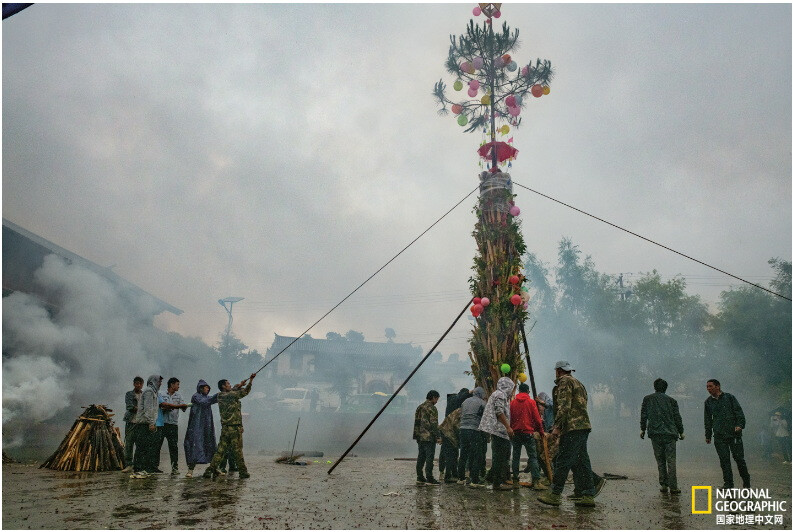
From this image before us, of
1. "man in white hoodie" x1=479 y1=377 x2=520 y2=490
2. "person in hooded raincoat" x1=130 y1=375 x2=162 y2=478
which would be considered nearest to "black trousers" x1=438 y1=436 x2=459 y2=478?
"man in white hoodie" x1=479 y1=377 x2=520 y2=490

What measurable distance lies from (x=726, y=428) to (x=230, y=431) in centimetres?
806

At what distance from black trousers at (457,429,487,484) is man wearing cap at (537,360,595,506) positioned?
193 centimetres

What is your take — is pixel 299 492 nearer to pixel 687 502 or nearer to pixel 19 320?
pixel 687 502

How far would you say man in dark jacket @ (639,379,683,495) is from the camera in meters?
8.07

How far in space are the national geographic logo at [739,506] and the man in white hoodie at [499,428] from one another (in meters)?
2.50

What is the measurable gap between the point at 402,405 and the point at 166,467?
36.2 m

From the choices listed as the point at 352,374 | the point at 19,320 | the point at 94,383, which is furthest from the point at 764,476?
the point at 352,374

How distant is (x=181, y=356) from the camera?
117 ft

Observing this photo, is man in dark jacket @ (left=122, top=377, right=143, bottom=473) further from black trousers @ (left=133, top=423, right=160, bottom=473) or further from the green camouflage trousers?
the green camouflage trousers

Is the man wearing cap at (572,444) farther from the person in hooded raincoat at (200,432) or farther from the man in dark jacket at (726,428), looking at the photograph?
the person in hooded raincoat at (200,432)

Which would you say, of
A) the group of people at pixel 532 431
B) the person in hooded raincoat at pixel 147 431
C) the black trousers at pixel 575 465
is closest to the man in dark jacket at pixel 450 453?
the group of people at pixel 532 431

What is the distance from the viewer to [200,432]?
9.84 metres

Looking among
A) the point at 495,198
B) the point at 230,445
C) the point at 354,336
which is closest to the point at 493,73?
the point at 495,198

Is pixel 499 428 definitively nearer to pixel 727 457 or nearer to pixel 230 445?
pixel 727 457
